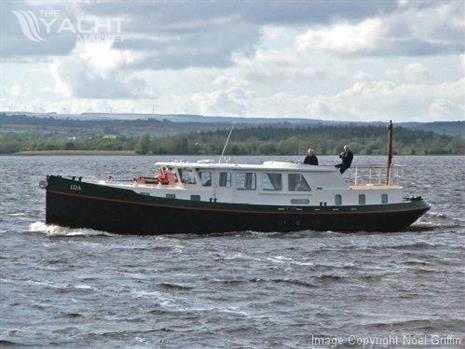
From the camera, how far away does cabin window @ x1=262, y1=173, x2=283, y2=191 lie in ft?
139

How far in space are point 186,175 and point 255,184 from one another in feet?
8.73

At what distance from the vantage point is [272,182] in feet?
140

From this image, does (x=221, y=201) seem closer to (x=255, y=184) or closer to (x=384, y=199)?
(x=255, y=184)

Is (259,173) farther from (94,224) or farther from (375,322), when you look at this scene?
(375,322)

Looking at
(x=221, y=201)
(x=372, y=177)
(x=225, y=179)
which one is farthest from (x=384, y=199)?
(x=372, y=177)

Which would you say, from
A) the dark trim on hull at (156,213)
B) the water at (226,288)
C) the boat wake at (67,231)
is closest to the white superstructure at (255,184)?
the dark trim on hull at (156,213)

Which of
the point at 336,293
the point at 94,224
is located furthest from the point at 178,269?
the point at 94,224

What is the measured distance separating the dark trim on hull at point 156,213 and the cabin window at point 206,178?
0.92m

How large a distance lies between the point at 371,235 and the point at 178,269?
12.1 metres

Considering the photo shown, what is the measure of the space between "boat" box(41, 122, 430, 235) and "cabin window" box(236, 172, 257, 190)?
0.12 ft

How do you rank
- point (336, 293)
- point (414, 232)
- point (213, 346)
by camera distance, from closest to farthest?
point (213, 346), point (336, 293), point (414, 232)

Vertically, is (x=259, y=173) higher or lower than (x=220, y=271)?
higher

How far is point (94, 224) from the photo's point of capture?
136ft

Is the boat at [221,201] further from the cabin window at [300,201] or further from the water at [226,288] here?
the water at [226,288]
